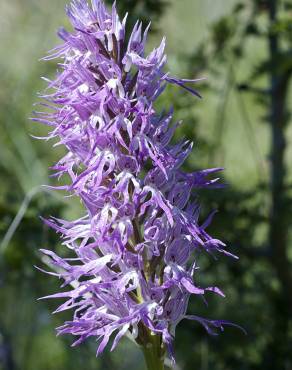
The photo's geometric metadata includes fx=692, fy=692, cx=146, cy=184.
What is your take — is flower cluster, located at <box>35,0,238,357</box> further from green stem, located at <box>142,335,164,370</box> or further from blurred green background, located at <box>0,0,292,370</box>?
blurred green background, located at <box>0,0,292,370</box>

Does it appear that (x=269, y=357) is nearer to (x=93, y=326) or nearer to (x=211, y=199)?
(x=211, y=199)

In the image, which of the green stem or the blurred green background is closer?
the green stem

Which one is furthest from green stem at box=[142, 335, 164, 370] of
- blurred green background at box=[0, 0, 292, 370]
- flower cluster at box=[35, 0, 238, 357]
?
blurred green background at box=[0, 0, 292, 370]

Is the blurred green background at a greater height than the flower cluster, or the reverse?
the flower cluster

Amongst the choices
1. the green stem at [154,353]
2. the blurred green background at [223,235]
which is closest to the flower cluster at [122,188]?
the green stem at [154,353]

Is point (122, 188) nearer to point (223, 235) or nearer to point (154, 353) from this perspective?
point (154, 353)
